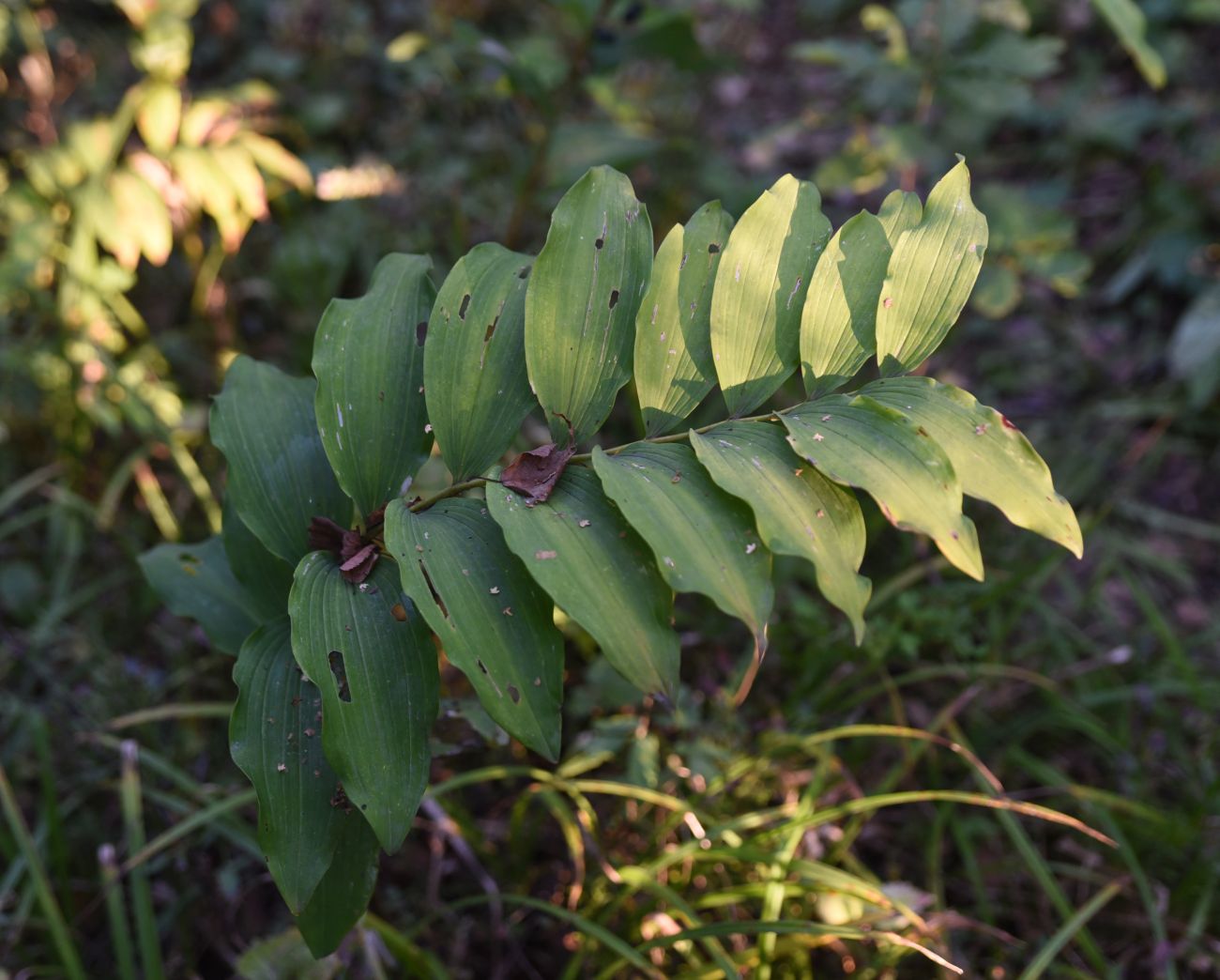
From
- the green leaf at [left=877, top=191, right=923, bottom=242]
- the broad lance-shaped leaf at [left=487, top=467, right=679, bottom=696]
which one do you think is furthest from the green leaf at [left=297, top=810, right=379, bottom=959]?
the green leaf at [left=877, top=191, right=923, bottom=242]

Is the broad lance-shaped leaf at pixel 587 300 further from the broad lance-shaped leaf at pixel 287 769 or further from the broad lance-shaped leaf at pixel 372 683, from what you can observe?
the broad lance-shaped leaf at pixel 287 769

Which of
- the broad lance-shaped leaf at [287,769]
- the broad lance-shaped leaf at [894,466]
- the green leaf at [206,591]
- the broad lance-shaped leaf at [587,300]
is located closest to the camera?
the broad lance-shaped leaf at [894,466]

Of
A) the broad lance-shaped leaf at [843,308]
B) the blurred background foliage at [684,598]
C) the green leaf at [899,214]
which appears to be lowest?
the blurred background foliage at [684,598]

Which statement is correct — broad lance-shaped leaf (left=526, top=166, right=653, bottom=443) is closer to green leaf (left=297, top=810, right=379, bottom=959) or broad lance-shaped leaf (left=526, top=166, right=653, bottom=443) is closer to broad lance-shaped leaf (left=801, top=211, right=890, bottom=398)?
broad lance-shaped leaf (left=801, top=211, right=890, bottom=398)

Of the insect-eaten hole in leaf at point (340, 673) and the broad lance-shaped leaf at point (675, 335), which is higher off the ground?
the broad lance-shaped leaf at point (675, 335)

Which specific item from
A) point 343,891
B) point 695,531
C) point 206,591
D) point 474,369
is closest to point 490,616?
point 695,531

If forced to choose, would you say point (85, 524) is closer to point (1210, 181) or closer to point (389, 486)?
point (389, 486)

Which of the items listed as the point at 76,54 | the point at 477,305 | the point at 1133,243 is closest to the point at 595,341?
the point at 477,305

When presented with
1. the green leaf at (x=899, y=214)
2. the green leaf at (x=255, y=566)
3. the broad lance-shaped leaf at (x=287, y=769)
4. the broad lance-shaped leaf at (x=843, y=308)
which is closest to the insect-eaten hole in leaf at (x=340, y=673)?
the broad lance-shaped leaf at (x=287, y=769)
